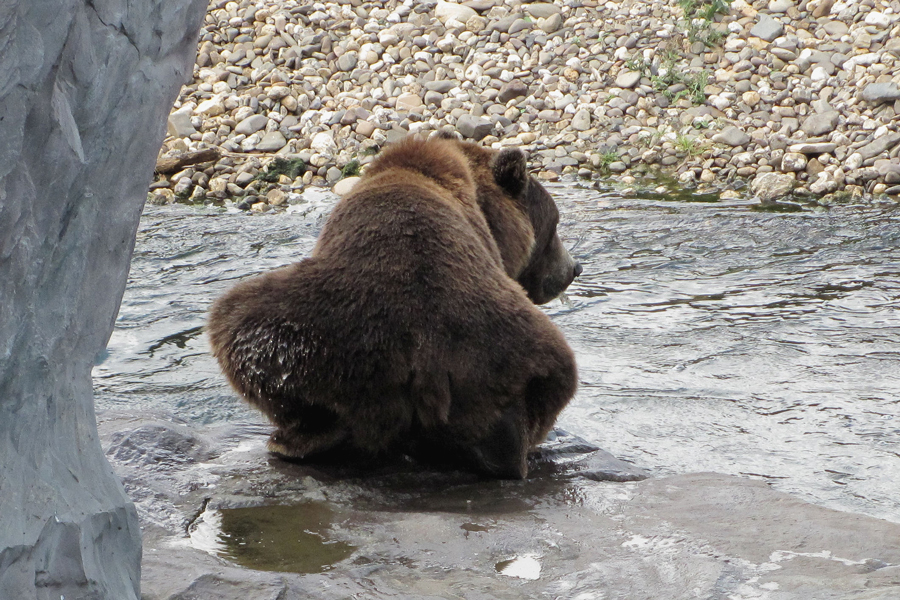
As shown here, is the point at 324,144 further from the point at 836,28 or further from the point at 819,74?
the point at 836,28

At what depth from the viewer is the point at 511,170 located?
4855 millimetres

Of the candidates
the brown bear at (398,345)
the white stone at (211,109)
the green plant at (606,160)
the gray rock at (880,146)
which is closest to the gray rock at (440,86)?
the green plant at (606,160)

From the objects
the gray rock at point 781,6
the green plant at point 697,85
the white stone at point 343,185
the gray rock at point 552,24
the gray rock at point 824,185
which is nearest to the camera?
the gray rock at point 824,185

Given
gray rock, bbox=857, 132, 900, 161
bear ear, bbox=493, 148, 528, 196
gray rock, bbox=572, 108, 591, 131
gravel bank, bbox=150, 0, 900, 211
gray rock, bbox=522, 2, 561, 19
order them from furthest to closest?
gray rock, bbox=522, 2, 561, 19 < gray rock, bbox=572, 108, 591, 131 < gravel bank, bbox=150, 0, 900, 211 < gray rock, bbox=857, 132, 900, 161 < bear ear, bbox=493, 148, 528, 196

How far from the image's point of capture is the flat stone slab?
2.81m

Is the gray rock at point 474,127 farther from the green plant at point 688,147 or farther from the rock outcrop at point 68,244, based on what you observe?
the rock outcrop at point 68,244

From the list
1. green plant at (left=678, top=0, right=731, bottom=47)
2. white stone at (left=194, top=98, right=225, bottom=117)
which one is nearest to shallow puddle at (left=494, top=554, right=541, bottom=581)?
white stone at (left=194, top=98, right=225, bottom=117)

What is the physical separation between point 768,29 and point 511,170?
28.9ft

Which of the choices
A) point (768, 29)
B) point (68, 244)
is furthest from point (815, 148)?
point (68, 244)

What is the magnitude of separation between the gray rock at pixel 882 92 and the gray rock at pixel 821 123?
0.39 m

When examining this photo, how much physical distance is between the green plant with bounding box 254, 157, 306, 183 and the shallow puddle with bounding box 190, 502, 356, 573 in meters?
7.96

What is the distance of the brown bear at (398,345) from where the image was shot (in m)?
3.74

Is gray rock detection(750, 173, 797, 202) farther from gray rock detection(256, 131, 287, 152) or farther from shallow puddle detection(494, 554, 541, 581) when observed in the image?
shallow puddle detection(494, 554, 541, 581)

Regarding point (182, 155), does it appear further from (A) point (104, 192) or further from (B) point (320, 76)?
(A) point (104, 192)
